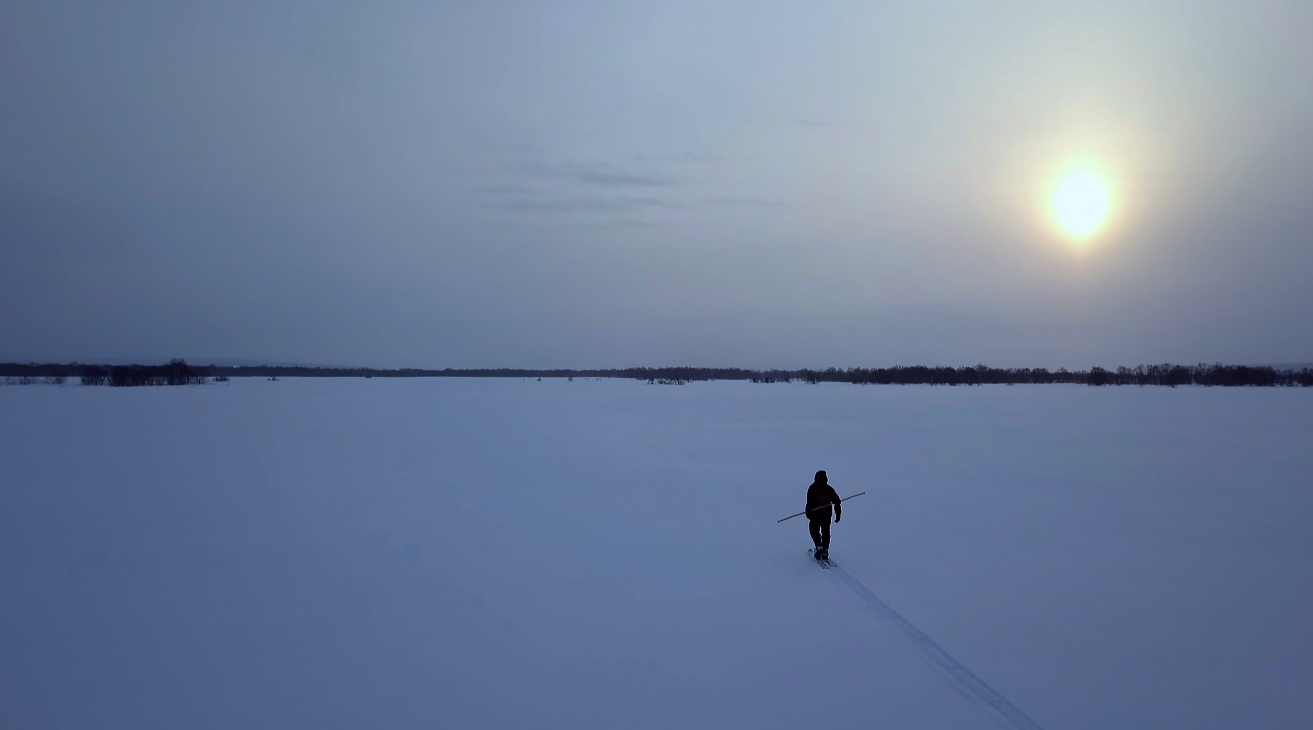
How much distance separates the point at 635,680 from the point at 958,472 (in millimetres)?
10912

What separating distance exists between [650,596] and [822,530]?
228cm

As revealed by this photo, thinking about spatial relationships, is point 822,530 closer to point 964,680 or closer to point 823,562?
point 823,562

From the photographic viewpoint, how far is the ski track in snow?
13.3 feet

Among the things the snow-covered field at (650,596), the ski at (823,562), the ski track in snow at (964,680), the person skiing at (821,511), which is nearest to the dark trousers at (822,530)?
the person skiing at (821,511)

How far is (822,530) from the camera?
25.1 feet

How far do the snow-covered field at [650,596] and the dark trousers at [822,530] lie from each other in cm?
39

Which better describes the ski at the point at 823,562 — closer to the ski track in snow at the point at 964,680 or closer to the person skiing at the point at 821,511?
the person skiing at the point at 821,511

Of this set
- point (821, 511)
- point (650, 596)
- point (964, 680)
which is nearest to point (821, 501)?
point (821, 511)

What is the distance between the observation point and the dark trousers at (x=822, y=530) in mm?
7488

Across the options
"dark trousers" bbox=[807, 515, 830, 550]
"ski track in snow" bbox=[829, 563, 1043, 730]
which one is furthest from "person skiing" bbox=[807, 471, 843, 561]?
"ski track in snow" bbox=[829, 563, 1043, 730]

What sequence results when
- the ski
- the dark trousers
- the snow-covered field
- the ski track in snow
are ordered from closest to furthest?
the ski track in snow → the snow-covered field → the ski → the dark trousers

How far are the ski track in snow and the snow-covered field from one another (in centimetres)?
2

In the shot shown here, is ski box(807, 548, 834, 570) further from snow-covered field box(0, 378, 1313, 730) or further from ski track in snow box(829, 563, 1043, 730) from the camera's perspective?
ski track in snow box(829, 563, 1043, 730)

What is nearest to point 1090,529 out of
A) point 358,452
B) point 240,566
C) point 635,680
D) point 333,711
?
point 635,680
